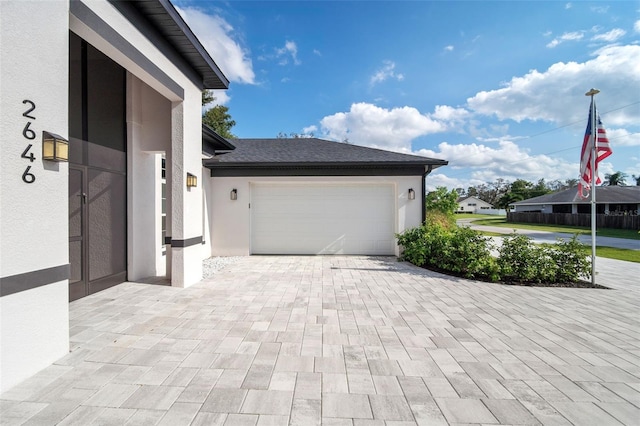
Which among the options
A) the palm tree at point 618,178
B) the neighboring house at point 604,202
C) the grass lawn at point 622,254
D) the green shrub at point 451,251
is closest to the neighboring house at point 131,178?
the green shrub at point 451,251

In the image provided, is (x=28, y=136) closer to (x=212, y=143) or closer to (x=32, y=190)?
(x=32, y=190)

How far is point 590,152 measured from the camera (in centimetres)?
539

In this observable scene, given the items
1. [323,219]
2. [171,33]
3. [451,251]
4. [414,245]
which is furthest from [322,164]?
[171,33]

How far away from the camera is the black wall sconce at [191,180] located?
16.3 feet

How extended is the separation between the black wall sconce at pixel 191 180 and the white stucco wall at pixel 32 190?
7.74 feet

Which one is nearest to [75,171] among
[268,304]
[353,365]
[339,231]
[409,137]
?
[268,304]

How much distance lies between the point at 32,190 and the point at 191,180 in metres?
2.77

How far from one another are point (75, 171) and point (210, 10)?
5.16 metres

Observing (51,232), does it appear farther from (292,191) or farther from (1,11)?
(292,191)

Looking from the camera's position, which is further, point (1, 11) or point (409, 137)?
point (409, 137)

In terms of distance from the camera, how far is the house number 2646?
2.24 metres

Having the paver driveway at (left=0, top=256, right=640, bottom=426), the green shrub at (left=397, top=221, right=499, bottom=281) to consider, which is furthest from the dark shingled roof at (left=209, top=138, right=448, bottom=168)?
the paver driveway at (left=0, top=256, right=640, bottom=426)

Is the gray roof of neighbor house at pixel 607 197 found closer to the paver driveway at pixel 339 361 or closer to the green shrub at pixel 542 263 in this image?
the green shrub at pixel 542 263

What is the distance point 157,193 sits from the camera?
5.66 meters
